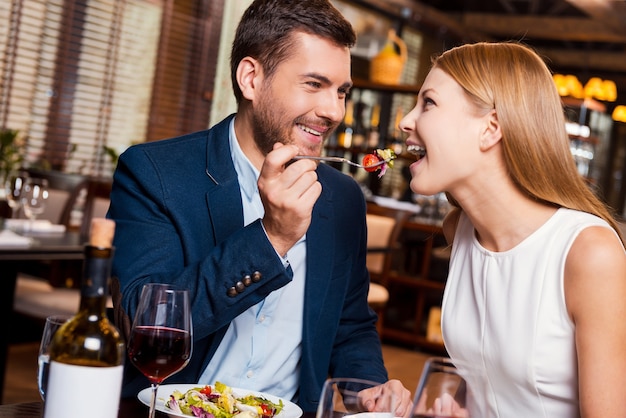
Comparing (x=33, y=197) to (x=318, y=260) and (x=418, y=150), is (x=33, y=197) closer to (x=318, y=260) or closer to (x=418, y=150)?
(x=318, y=260)

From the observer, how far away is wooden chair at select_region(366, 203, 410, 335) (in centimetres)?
521

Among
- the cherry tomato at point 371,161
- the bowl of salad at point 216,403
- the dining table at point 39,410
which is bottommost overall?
the dining table at point 39,410

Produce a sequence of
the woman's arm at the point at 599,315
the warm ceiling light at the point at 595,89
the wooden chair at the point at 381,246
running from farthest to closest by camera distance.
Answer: the warm ceiling light at the point at 595,89, the wooden chair at the point at 381,246, the woman's arm at the point at 599,315

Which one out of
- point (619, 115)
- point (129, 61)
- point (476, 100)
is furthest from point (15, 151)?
point (619, 115)

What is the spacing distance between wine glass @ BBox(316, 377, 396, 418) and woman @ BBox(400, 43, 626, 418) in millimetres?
587

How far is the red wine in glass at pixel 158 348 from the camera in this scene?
3.55ft

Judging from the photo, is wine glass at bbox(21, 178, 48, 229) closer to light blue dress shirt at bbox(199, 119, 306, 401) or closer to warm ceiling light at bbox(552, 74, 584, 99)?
light blue dress shirt at bbox(199, 119, 306, 401)

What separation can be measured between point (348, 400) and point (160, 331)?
305mm

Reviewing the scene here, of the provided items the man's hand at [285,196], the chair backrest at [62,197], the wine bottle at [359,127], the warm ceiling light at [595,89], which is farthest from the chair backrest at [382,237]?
the warm ceiling light at [595,89]

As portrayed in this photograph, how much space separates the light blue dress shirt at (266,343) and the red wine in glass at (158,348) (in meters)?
0.65

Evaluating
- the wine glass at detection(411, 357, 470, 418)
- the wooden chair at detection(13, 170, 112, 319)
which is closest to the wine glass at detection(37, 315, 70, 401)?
the wine glass at detection(411, 357, 470, 418)

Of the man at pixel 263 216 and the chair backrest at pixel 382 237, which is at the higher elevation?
the man at pixel 263 216

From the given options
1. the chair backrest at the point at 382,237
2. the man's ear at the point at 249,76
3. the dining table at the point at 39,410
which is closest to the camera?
the dining table at the point at 39,410

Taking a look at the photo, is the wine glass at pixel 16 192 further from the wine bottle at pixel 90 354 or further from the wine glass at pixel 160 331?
the wine bottle at pixel 90 354
